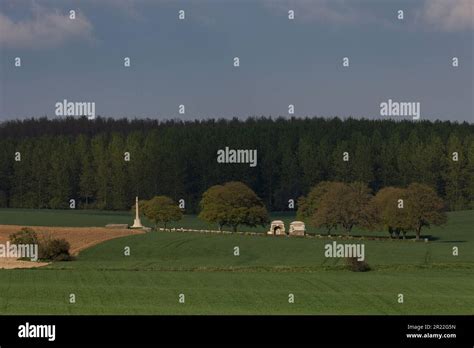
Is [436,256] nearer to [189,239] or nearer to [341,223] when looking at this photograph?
[189,239]

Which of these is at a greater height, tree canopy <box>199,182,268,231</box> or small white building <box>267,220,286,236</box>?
tree canopy <box>199,182,268,231</box>

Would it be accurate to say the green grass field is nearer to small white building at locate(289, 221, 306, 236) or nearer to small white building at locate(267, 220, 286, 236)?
small white building at locate(289, 221, 306, 236)

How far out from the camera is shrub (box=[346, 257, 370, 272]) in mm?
64250

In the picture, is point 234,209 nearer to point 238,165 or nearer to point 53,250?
point 53,250

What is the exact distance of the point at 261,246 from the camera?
84.4 metres

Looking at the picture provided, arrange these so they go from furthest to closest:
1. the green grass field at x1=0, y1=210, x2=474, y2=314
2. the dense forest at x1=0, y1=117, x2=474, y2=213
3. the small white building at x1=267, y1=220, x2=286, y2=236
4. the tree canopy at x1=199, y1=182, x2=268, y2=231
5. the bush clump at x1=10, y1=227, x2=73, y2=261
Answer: the dense forest at x1=0, y1=117, x2=474, y2=213, the tree canopy at x1=199, y1=182, x2=268, y2=231, the small white building at x1=267, y1=220, x2=286, y2=236, the bush clump at x1=10, y1=227, x2=73, y2=261, the green grass field at x1=0, y1=210, x2=474, y2=314

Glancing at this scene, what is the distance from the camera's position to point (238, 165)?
6206 inches

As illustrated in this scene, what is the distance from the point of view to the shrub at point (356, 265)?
64.2m

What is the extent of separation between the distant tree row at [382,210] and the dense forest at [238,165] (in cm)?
4290

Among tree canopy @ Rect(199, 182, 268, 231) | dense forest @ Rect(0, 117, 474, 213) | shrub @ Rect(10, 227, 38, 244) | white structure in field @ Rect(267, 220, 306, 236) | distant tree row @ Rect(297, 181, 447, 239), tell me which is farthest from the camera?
dense forest @ Rect(0, 117, 474, 213)

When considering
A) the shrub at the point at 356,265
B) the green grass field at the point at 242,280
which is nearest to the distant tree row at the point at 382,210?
the green grass field at the point at 242,280

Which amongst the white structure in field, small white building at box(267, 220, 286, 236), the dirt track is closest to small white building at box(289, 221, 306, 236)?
the white structure in field

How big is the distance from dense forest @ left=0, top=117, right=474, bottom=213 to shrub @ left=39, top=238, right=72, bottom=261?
240 feet

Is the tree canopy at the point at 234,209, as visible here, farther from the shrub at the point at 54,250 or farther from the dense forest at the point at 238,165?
the dense forest at the point at 238,165
